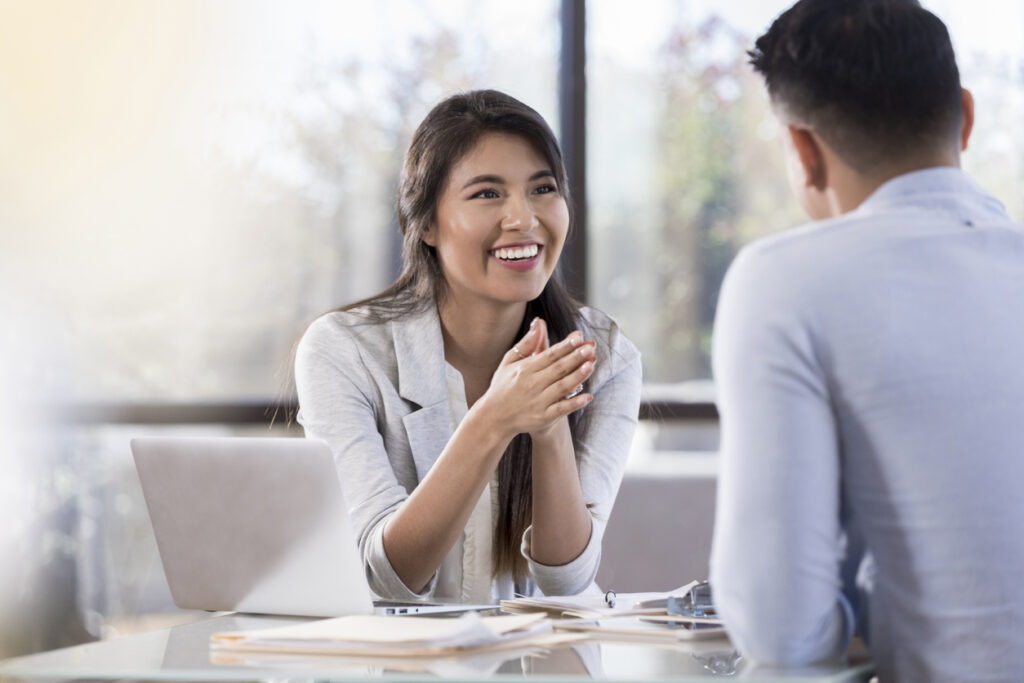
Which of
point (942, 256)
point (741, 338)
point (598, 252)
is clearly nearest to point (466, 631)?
point (741, 338)

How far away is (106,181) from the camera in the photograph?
3.65 m

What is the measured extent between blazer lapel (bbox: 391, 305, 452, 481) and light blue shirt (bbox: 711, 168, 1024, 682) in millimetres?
1023

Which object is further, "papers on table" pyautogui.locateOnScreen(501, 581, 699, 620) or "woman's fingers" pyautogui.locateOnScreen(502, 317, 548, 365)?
"woman's fingers" pyautogui.locateOnScreen(502, 317, 548, 365)

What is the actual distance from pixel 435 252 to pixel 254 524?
98 centimetres

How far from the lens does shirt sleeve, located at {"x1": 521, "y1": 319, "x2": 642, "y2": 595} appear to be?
1.80 m

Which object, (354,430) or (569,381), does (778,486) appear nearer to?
(569,381)

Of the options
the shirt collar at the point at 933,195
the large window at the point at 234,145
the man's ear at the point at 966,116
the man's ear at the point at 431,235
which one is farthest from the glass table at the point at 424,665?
the large window at the point at 234,145

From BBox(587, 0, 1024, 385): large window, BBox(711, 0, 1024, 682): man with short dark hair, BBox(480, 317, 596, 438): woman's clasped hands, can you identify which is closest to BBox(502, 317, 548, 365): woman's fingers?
BBox(480, 317, 596, 438): woman's clasped hands

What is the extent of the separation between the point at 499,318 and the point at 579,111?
1682 millimetres

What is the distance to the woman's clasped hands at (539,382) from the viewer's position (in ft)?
5.05

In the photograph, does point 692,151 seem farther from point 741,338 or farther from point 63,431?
point 741,338

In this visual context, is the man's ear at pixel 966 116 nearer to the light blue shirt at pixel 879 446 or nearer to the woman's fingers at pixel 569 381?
the light blue shirt at pixel 879 446

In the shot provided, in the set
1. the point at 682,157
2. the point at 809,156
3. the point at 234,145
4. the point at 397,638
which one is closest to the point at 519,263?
the point at 809,156

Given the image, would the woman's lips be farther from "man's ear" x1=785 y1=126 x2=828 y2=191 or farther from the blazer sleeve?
"man's ear" x1=785 y1=126 x2=828 y2=191
